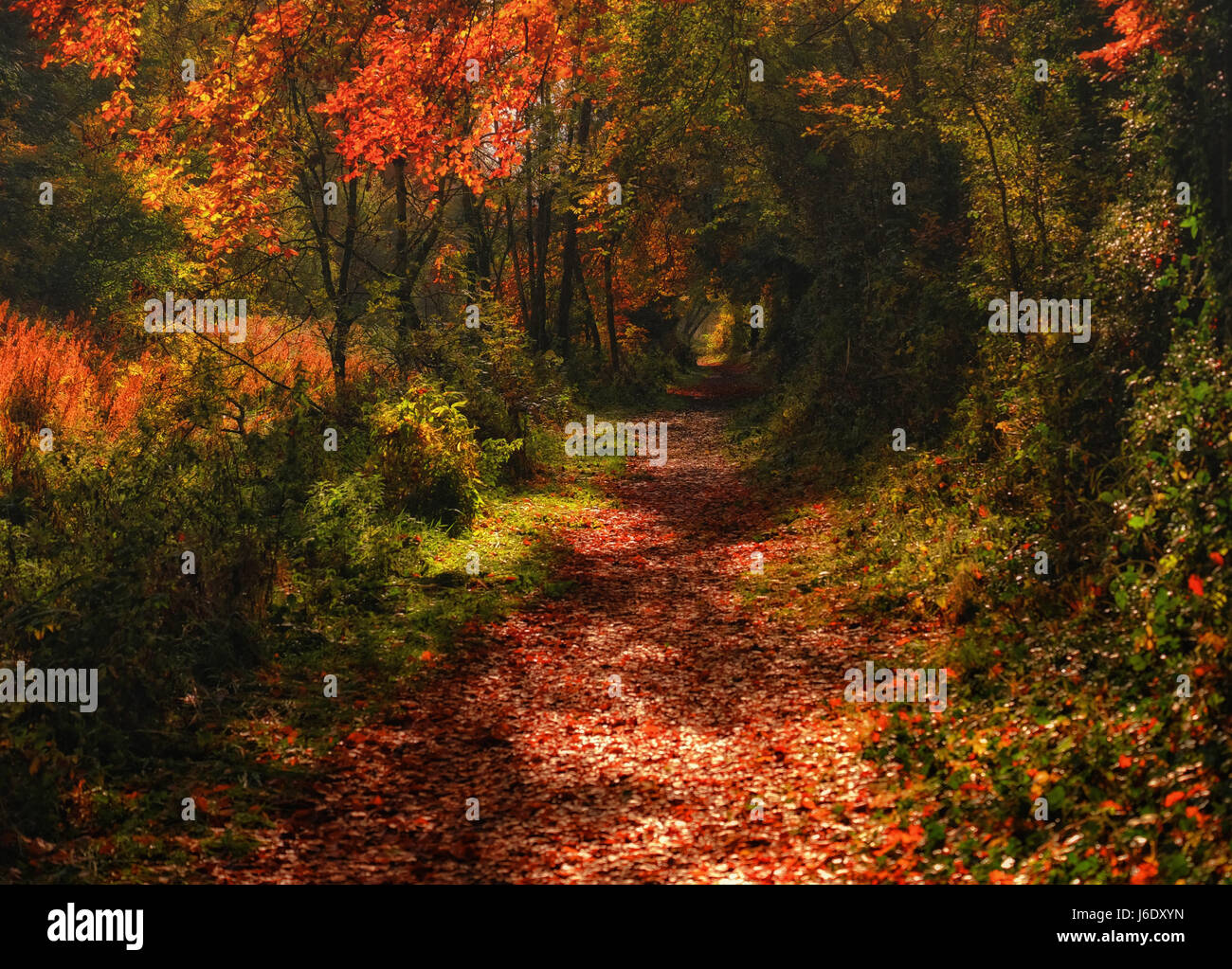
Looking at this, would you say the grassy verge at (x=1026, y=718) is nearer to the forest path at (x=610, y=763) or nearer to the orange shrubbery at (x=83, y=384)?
the forest path at (x=610, y=763)

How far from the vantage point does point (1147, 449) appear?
24.1 ft

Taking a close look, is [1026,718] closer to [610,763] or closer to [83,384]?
[610,763]

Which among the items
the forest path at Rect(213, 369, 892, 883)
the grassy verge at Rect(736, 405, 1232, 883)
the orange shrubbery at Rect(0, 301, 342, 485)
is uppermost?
the orange shrubbery at Rect(0, 301, 342, 485)

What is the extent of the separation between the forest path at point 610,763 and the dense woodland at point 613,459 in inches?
2.9

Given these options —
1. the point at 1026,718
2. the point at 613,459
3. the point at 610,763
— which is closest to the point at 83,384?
the point at 610,763

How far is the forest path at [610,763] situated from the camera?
5453mm

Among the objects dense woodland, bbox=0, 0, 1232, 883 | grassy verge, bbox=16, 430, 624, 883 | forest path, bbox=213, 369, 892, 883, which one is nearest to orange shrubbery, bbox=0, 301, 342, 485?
dense woodland, bbox=0, 0, 1232, 883

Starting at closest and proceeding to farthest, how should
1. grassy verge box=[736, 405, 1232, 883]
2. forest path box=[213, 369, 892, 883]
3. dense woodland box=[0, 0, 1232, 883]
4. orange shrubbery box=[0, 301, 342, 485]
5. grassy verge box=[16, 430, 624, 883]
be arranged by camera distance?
1. grassy verge box=[736, 405, 1232, 883]
2. grassy verge box=[16, 430, 624, 883]
3. forest path box=[213, 369, 892, 883]
4. dense woodland box=[0, 0, 1232, 883]
5. orange shrubbery box=[0, 301, 342, 485]

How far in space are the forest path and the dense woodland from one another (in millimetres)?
74

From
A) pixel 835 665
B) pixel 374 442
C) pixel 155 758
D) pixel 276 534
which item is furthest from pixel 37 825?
pixel 374 442

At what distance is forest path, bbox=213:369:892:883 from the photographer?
545 cm

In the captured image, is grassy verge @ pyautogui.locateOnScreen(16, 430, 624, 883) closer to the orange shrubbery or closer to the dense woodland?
the dense woodland

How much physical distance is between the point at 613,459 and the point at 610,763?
42.8 ft
